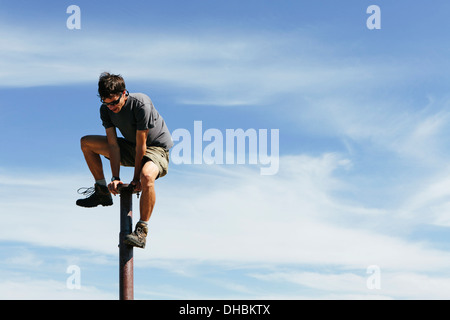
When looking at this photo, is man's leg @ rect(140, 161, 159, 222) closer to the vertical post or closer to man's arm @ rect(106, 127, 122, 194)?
the vertical post

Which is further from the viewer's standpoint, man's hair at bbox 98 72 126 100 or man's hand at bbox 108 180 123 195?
man's hand at bbox 108 180 123 195

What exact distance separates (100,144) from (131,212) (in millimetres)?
1252

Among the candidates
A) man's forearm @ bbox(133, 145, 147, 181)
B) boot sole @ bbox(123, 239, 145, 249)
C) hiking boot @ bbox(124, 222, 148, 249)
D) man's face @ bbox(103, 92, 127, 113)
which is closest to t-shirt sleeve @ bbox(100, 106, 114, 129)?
man's face @ bbox(103, 92, 127, 113)

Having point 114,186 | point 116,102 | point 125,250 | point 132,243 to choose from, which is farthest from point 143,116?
point 125,250

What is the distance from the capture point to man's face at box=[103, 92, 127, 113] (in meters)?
7.90

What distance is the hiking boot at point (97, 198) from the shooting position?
8.66m

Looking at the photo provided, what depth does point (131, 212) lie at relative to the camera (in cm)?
816

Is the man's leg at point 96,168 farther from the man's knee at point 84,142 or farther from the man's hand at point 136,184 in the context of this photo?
the man's hand at point 136,184

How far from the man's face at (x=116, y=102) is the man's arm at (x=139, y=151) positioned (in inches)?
18.5

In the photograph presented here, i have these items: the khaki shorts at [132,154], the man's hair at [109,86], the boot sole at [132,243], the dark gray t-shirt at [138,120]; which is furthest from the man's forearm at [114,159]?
the boot sole at [132,243]

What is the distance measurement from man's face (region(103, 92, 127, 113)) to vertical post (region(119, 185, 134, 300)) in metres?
1.19

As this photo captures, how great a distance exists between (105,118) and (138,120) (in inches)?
25.6
